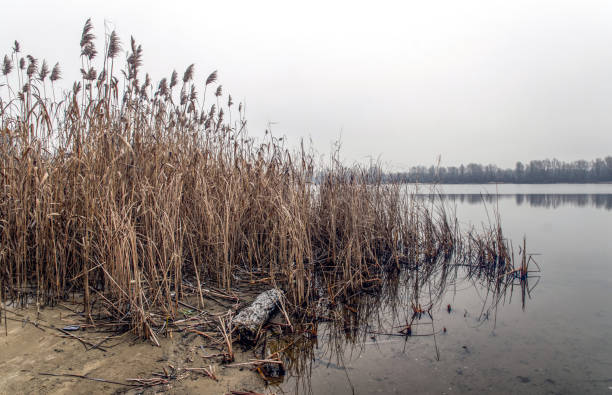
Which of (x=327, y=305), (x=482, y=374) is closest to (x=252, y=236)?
(x=327, y=305)

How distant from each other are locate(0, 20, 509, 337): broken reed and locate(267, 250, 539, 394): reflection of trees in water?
346 mm

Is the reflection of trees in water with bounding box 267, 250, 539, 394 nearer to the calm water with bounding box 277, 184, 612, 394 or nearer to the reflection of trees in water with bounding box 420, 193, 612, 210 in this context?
the calm water with bounding box 277, 184, 612, 394

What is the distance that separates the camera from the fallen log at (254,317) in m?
2.80

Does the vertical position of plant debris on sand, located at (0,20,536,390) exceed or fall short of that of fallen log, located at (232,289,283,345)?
it exceeds it

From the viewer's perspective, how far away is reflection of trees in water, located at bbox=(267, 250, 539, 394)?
111 inches

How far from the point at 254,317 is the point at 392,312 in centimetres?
186

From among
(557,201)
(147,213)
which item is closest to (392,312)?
(147,213)

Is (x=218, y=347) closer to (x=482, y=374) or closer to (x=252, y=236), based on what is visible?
(x=252, y=236)

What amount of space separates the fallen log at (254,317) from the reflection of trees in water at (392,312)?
0.66 feet

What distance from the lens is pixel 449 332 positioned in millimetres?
3521

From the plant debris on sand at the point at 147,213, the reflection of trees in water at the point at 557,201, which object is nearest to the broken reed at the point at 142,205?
the plant debris on sand at the point at 147,213

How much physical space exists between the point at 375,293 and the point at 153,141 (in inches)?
135

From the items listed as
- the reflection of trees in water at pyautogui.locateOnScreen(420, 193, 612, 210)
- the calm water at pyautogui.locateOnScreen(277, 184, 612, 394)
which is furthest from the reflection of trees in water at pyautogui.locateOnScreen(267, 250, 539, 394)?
the reflection of trees in water at pyautogui.locateOnScreen(420, 193, 612, 210)

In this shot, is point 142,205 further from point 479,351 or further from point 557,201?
point 557,201
